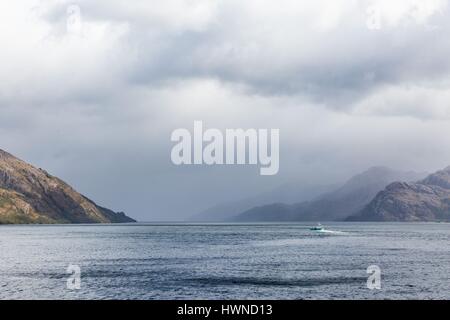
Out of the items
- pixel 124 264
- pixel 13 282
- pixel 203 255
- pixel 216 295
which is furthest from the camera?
pixel 203 255

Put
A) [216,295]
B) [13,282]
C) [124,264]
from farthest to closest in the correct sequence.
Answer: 1. [124,264]
2. [13,282]
3. [216,295]

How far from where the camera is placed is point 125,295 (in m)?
98.5

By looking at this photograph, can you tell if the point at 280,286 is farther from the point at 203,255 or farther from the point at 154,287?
the point at 203,255

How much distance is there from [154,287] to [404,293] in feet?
160

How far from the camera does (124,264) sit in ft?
508
